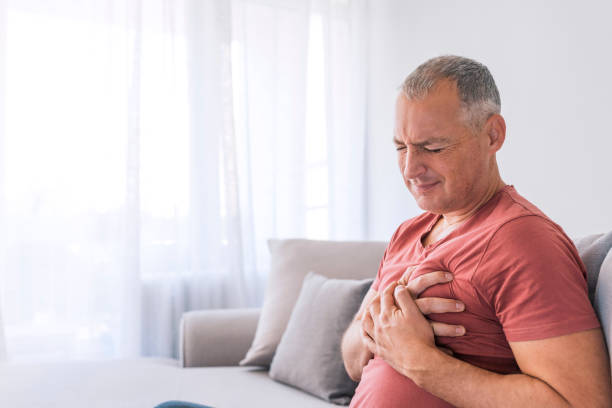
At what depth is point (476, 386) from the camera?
3.17 ft

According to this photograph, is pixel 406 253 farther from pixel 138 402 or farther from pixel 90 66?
pixel 90 66

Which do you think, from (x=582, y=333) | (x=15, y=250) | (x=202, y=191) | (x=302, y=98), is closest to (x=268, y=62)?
(x=302, y=98)

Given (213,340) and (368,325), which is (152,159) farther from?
(368,325)

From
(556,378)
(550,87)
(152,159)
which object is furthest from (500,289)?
(152,159)

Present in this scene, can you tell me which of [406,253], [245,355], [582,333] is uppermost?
[406,253]

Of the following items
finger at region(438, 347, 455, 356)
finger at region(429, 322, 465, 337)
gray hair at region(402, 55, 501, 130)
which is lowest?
finger at region(438, 347, 455, 356)

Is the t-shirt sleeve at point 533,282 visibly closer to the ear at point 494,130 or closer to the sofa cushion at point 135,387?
the ear at point 494,130

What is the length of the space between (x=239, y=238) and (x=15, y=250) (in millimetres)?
1089

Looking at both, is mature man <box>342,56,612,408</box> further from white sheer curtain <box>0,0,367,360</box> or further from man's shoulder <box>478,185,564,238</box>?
white sheer curtain <box>0,0,367,360</box>

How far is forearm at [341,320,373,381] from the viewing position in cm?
131

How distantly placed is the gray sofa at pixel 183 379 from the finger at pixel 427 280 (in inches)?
32.6

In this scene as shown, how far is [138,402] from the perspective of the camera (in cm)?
172

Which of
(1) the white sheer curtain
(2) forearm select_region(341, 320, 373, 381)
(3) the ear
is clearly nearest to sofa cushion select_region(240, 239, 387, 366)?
(1) the white sheer curtain

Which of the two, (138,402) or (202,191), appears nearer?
(138,402)
